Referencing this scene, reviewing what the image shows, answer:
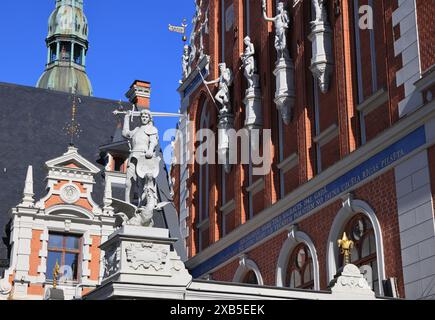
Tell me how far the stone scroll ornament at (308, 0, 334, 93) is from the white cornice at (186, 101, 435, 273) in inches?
93.2

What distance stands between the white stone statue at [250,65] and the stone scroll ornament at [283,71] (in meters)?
1.59

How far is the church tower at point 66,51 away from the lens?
237ft

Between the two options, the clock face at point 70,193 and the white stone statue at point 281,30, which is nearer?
the white stone statue at point 281,30

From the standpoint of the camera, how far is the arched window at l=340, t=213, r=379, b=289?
1844cm

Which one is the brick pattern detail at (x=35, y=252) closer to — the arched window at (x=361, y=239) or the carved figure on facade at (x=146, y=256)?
the arched window at (x=361, y=239)

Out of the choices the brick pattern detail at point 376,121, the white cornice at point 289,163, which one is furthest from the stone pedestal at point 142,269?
the white cornice at point 289,163

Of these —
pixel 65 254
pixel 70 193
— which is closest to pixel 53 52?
pixel 70 193

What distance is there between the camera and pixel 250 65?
24672 mm

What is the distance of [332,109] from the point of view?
20.7m

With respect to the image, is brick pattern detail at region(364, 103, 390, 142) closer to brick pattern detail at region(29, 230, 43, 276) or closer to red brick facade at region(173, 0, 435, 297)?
red brick facade at region(173, 0, 435, 297)

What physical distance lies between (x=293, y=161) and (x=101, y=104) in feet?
66.6

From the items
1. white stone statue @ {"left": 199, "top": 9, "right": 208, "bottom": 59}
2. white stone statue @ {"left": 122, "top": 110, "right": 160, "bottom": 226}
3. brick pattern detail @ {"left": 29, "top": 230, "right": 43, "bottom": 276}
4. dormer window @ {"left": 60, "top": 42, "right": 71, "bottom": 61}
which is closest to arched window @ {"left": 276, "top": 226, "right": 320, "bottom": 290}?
white stone statue @ {"left": 122, "top": 110, "right": 160, "bottom": 226}
